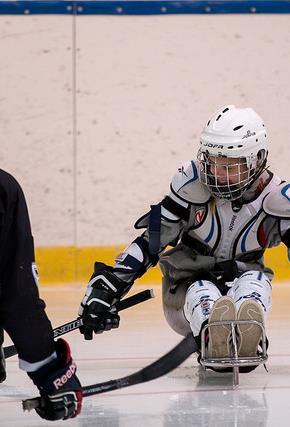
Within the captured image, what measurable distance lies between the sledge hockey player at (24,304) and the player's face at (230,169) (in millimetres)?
1439

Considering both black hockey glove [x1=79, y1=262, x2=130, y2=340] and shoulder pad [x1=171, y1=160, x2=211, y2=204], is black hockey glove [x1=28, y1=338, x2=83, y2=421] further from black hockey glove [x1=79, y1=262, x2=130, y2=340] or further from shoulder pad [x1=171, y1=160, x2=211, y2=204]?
shoulder pad [x1=171, y1=160, x2=211, y2=204]

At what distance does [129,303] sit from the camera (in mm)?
4152

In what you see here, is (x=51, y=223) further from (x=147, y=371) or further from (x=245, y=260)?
(x=147, y=371)

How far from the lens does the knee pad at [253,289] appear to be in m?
3.99

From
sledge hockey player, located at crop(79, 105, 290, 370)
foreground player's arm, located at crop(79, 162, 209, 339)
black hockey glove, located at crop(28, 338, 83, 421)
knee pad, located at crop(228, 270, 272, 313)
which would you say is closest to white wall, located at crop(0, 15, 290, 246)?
sledge hockey player, located at crop(79, 105, 290, 370)

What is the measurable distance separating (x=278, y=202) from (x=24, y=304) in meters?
1.67

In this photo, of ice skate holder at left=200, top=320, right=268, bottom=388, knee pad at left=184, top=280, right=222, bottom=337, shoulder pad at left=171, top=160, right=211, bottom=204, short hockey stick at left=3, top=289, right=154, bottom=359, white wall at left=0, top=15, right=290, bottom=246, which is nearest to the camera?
ice skate holder at left=200, top=320, right=268, bottom=388

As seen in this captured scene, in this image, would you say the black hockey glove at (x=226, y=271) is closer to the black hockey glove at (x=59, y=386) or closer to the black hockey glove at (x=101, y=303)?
the black hockey glove at (x=101, y=303)

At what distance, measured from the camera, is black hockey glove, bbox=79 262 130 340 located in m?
4.10

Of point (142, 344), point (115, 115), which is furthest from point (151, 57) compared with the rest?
point (142, 344)

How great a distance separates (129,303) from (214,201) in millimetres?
459

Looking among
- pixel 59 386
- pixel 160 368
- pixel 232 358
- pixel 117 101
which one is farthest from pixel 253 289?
pixel 117 101

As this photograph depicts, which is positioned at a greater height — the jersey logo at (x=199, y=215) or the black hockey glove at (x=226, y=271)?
the jersey logo at (x=199, y=215)

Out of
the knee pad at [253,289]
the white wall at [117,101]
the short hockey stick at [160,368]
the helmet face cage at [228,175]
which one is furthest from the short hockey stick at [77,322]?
the white wall at [117,101]
